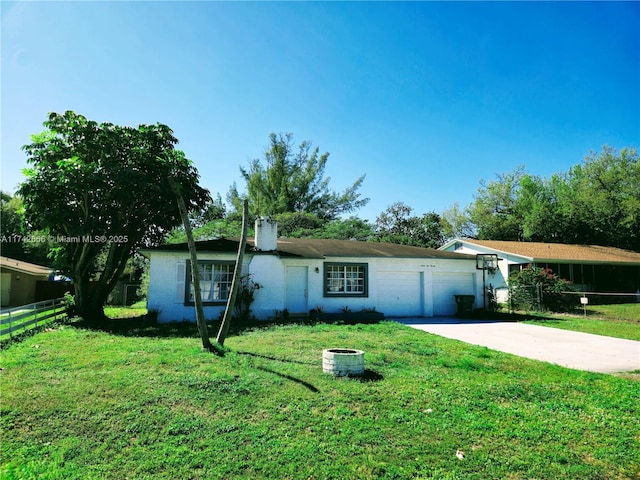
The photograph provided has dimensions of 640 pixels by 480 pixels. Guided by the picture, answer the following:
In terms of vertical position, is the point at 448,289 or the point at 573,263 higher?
the point at 573,263

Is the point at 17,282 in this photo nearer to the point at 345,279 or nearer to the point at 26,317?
the point at 26,317

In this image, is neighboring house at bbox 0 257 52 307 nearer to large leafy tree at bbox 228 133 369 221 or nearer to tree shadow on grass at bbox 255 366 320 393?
large leafy tree at bbox 228 133 369 221

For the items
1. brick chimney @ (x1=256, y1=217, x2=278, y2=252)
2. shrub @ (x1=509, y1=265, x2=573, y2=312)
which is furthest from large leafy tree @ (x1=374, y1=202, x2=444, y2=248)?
brick chimney @ (x1=256, y1=217, x2=278, y2=252)

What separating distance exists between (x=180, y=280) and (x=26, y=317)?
4.69 metres

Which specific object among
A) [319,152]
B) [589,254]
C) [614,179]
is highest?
[319,152]

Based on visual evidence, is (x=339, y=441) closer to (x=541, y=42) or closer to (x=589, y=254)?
(x=541, y=42)

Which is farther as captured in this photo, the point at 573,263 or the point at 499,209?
the point at 499,209

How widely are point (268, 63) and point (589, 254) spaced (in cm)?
2561

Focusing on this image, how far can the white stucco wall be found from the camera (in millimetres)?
13875

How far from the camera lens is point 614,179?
32.5m

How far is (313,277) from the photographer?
15.7 m

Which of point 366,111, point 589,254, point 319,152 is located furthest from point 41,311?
point 319,152

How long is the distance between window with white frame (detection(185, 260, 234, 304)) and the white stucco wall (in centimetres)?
28

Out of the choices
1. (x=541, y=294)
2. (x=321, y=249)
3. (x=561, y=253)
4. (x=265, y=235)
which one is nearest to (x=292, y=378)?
(x=265, y=235)
